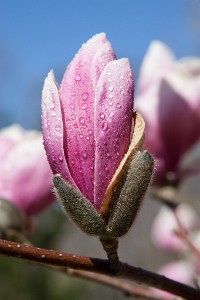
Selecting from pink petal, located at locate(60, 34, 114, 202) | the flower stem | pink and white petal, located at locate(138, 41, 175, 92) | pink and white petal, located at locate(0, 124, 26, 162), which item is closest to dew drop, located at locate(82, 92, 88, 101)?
pink petal, located at locate(60, 34, 114, 202)

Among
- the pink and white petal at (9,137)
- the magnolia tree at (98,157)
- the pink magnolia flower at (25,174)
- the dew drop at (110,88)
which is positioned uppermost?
the dew drop at (110,88)

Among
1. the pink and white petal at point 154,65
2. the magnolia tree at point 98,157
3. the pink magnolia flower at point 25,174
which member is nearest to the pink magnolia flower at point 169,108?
the pink and white petal at point 154,65

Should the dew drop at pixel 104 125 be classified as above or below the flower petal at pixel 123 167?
above

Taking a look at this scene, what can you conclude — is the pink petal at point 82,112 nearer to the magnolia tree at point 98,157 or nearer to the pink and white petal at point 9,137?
the magnolia tree at point 98,157

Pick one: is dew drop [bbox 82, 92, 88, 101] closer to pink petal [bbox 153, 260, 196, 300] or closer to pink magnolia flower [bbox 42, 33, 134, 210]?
pink magnolia flower [bbox 42, 33, 134, 210]

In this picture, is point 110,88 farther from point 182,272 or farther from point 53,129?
point 182,272

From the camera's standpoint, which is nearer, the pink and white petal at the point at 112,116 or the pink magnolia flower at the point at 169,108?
the pink and white petal at the point at 112,116

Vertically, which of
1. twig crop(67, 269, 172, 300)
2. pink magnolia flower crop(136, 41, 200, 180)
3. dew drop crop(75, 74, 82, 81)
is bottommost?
twig crop(67, 269, 172, 300)

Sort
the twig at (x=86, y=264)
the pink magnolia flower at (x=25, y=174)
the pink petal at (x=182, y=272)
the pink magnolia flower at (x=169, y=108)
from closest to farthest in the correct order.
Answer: the twig at (x=86, y=264), the pink magnolia flower at (x=25, y=174), the pink magnolia flower at (x=169, y=108), the pink petal at (x=182, y=272)

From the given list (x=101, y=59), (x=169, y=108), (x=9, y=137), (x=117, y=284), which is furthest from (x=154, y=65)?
(x=101, y=59)
